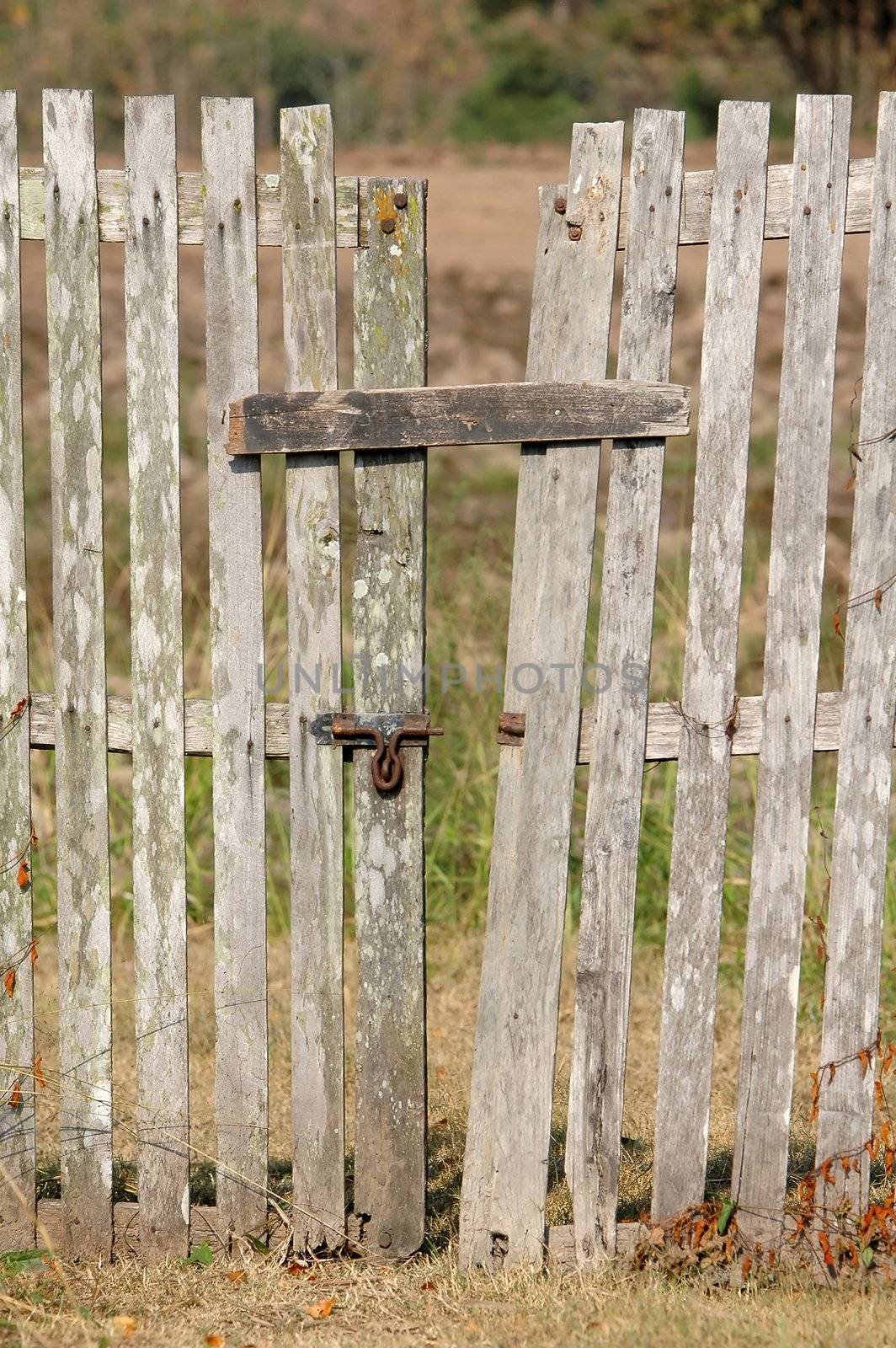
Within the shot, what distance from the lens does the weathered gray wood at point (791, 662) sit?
249 centimetres

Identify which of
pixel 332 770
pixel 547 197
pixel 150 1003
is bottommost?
pixel 150 1003

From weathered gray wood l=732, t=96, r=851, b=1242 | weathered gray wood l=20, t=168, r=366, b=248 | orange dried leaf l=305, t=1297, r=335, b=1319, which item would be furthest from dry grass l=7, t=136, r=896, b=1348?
weathered gray wood l=20, t=168, r=366, b=248

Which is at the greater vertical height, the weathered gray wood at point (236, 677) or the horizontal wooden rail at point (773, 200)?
the horizontal wooden rail at point (773, 200)

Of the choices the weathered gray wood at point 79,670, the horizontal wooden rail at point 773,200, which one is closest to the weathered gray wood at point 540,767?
the horizontal wooden rail at point 773,200

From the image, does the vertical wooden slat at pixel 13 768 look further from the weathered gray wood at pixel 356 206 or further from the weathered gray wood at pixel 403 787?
the weathered gray wood at pixel 403 787

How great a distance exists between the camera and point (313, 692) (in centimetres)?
260

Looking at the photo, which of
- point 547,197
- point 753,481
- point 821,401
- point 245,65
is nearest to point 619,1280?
point 821,401

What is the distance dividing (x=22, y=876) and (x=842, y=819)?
5.51 ft

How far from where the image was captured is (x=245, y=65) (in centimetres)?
2067

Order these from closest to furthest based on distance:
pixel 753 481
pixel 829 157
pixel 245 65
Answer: pixel 829 157
pixel 753 481
pixel 245 65

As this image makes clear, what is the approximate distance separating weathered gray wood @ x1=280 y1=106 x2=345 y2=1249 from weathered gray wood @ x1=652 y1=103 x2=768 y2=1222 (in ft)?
2.23

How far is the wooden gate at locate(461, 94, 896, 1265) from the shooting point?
2490 mm

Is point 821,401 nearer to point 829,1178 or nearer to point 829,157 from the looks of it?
point 829,157

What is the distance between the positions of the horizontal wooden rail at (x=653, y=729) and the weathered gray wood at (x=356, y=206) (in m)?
0.91
